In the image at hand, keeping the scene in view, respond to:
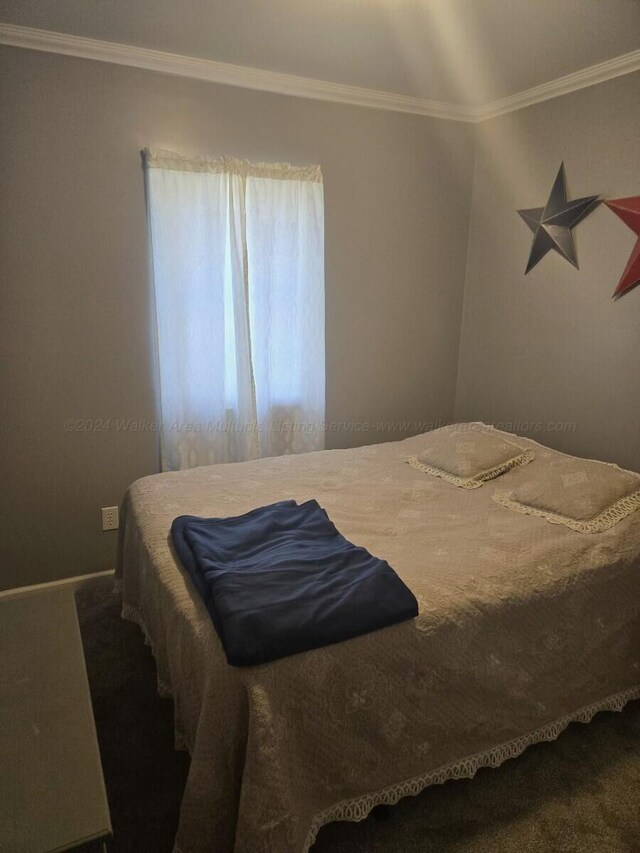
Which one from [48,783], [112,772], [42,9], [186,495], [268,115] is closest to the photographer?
[48,783]

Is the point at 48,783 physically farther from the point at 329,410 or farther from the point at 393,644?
the point at 329,410

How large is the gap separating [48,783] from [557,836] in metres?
1.34

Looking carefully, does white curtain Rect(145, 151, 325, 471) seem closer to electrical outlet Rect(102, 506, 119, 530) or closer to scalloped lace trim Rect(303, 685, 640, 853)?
electrical outlet Rect(102, 506, 119, 530)

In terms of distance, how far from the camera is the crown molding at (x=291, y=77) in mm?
2252

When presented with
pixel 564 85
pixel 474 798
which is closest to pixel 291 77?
pixel 564 85

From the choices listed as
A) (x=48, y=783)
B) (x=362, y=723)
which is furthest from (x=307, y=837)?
(x=48, y=783)

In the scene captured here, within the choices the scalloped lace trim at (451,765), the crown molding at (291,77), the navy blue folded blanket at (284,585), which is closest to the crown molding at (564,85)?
the crown molding at (291,77)

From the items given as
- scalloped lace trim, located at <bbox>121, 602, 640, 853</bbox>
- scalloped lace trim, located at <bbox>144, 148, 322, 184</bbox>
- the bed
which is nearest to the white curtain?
scalloped lace trim, located at <bbox>144, 148, 322, 184</bbox>

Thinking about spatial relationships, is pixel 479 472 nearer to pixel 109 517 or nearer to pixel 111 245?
pixel 109 517

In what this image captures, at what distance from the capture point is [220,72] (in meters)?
2.54

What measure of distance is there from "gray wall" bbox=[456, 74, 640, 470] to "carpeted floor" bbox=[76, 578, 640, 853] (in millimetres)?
1324

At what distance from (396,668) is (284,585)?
1.19ft

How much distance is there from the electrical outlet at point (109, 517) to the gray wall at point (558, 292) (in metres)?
2.16

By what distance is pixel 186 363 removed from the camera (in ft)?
8.96
